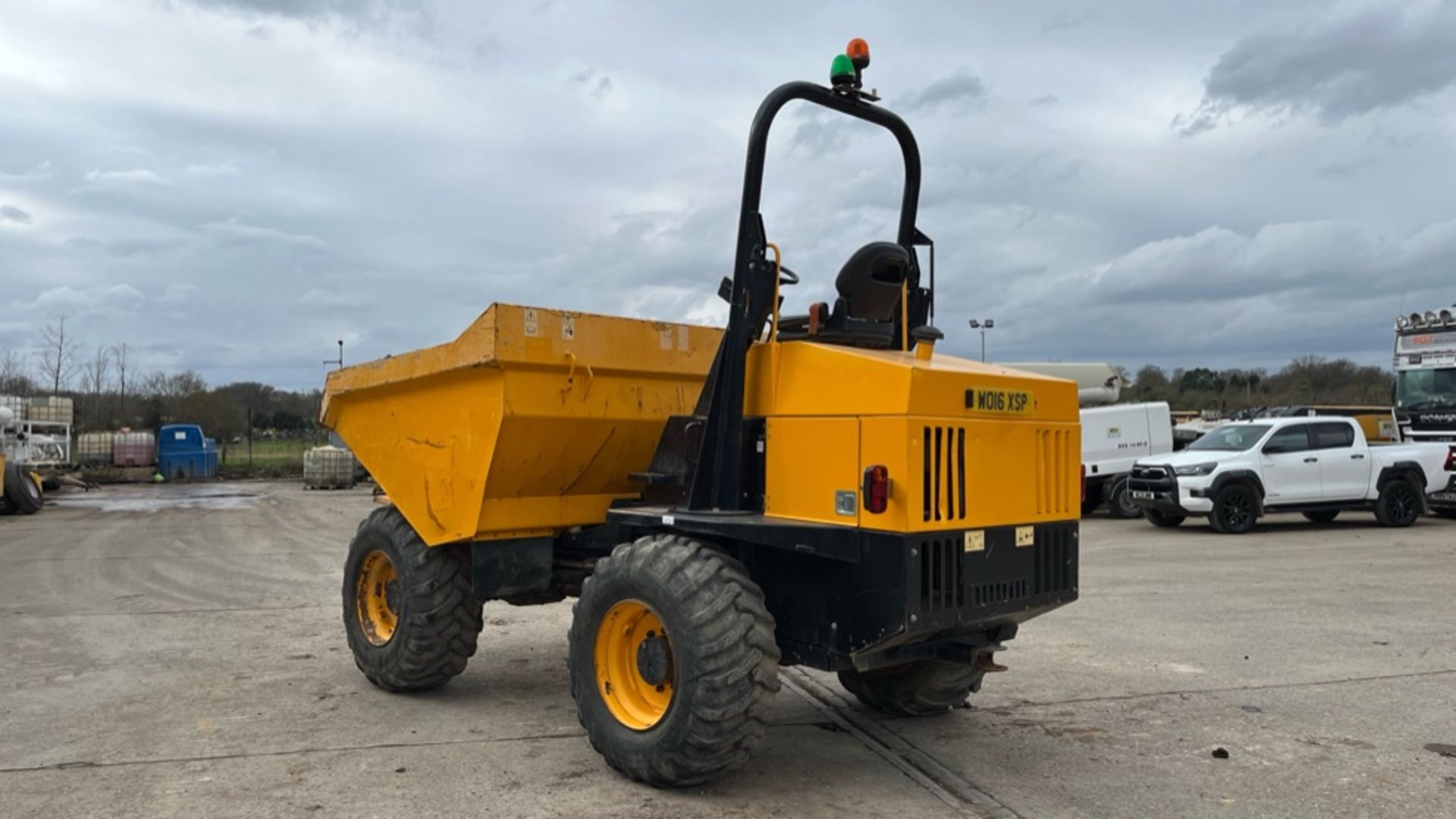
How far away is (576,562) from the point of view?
6.73m

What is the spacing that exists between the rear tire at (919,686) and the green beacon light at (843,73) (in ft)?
9.93

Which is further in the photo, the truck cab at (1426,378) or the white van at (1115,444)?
the white van at (1115,444)

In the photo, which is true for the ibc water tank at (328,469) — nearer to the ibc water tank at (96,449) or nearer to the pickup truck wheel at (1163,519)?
the ibc water tank at (96,449)

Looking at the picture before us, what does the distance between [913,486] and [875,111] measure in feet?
7.60

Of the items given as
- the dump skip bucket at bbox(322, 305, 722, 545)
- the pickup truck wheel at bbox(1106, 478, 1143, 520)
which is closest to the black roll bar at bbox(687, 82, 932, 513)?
the dump skip bucket at bbox(322, 305, 722, 545)

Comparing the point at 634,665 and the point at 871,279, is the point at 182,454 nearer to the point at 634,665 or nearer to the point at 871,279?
the point at 634,665

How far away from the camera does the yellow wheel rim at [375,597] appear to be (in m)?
7.21

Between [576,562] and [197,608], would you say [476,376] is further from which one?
[197,608]

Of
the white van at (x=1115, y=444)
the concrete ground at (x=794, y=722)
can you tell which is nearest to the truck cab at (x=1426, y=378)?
the white van at (x=1115, y=444)

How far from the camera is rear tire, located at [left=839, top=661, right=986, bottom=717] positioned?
605 cm

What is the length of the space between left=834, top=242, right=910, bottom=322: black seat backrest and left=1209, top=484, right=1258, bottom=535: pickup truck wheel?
45.9ft

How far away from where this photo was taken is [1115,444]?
2186 cm

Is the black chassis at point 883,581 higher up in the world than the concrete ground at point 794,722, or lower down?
higher up

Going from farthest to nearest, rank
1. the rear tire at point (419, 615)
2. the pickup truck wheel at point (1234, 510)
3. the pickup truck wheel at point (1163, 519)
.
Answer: the pickup truck wheel at point (1163, 519) → the pickup truck wheel at point (1234, 510) → the rear tire at point (419, 615)
